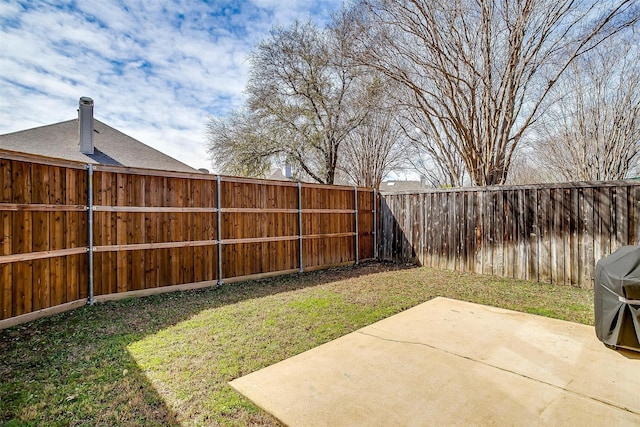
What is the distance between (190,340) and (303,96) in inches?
424

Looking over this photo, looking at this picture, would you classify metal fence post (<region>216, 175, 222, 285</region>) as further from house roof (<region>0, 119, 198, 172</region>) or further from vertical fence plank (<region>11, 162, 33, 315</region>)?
house roof (<region>0, 119, 198, 172</region>)

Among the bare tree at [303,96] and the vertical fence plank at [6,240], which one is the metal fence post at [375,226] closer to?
the bare tree at [303,96]

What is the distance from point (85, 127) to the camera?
9.26 metres

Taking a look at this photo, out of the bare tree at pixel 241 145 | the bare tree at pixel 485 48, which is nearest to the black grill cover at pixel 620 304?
the bare tree at pixel 485 48

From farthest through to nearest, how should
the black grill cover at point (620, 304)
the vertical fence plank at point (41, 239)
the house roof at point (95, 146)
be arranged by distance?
the house roof at point (95, 146)
the vertical fence plank at point (41, 239)
the black grill cover at point (620, 304)

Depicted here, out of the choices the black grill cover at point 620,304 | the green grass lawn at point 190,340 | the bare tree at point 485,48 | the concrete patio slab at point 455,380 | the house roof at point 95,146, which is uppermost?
the bare tree at point 485,48

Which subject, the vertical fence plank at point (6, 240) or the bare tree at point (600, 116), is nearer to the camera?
the vertical fence plank at point (6, 240)

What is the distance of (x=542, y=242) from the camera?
18.4 ft

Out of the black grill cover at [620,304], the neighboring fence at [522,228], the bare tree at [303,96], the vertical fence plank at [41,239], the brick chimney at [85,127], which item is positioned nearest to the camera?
the black grill cover at [620,304]

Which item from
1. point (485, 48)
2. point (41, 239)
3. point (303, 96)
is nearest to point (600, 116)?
point (485, 48)

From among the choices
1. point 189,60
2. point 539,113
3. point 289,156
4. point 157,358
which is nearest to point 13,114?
point 189,60

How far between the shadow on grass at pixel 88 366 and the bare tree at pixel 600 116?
1165 centimetres

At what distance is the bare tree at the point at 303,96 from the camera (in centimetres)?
1168

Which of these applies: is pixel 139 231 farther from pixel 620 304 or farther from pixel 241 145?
pixel 241 145
